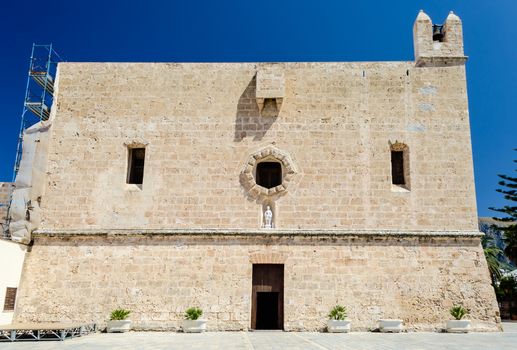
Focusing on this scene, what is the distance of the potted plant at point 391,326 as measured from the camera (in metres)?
11.6

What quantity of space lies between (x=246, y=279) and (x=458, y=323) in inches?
221

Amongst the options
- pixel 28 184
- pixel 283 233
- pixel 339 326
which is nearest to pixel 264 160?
pixel 283 233

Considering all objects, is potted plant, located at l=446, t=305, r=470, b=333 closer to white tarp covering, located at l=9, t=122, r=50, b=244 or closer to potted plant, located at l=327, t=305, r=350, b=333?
potted plant, located at l=327, t=305, r=350, b=333

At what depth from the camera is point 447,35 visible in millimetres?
13852

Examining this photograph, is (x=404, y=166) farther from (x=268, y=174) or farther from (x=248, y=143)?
(x=248, y=143)

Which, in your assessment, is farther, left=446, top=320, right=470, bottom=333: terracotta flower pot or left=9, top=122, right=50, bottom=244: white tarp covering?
left=9, top=122, right=50, bottom=244: white tarp covering

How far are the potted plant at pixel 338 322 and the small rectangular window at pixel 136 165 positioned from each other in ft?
22.2

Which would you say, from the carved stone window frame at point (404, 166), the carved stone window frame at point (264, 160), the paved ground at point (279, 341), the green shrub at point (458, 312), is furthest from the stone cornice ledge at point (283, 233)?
the paved ground at point (279, 341)

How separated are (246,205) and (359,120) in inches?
166

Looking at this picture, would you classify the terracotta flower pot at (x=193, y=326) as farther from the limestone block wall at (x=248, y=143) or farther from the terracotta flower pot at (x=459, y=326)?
the terracotta flower pot at (x=459, y=326)

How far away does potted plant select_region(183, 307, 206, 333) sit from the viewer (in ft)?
38.1

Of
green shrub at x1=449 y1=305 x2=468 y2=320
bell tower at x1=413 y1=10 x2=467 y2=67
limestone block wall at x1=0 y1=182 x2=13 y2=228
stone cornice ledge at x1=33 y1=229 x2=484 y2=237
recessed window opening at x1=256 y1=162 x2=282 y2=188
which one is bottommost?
green shrub at x1=449 y1=305 x2=468 y2=320

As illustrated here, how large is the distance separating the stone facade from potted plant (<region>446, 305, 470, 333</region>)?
0.99 ft

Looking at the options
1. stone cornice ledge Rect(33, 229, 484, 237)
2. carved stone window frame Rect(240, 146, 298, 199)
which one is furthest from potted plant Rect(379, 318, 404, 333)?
carved stone window frame Rect(240, 146, 298, 199)
